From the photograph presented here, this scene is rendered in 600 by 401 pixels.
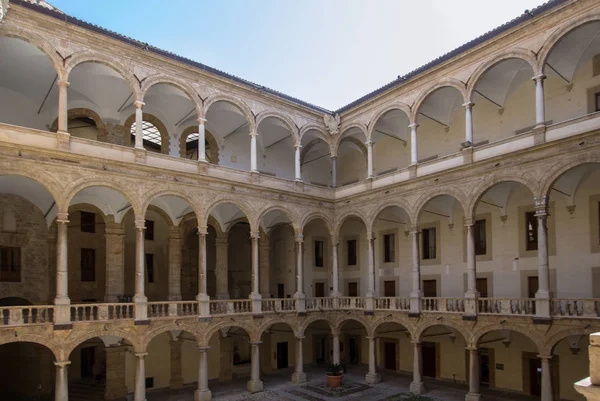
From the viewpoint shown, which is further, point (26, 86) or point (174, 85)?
point (174, 85)

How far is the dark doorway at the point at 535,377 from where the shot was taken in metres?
18.9

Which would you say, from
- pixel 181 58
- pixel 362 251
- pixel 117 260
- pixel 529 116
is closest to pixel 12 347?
pixel 117 260

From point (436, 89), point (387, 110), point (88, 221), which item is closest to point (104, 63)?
point (88, 221)

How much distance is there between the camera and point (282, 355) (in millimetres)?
26328

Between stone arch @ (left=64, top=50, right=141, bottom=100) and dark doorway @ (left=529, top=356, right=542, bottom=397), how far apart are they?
1961 centimetres

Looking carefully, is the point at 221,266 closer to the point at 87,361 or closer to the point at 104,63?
the point at 87,361

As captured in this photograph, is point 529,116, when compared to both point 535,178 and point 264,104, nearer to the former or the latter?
point 535,178

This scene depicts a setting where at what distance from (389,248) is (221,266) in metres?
9.22

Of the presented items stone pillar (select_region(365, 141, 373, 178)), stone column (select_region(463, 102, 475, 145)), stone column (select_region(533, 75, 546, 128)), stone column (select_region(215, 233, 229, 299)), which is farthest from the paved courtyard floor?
stone column (select_region(533, 75, 546, 128))

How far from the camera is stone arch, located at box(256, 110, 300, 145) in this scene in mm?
22889

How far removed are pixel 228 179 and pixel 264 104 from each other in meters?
4.78

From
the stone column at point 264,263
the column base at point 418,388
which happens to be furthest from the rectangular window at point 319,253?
the column base at point 418,388

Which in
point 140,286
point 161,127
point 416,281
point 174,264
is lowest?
point 416,281

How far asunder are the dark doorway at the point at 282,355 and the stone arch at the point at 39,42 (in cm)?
1774
